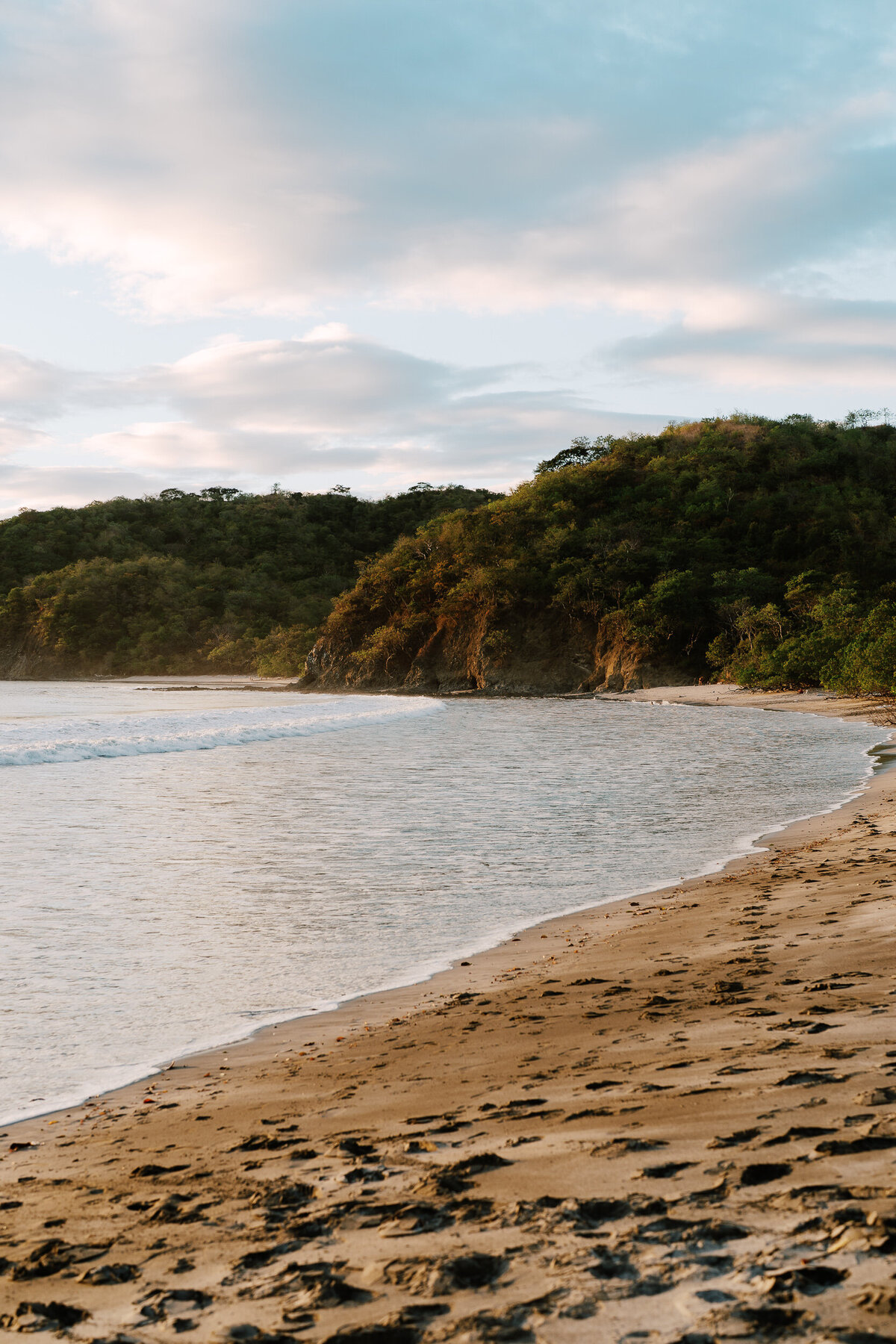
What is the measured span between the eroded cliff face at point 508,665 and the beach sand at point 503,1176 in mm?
47172

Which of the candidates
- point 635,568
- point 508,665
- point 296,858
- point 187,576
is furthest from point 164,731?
point 187,576

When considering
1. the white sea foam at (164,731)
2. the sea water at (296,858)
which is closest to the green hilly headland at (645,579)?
the white sea foam at (164,731)

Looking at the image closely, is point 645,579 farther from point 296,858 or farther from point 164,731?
point 296,858

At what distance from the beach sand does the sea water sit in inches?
29.3

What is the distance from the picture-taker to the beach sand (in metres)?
2.05

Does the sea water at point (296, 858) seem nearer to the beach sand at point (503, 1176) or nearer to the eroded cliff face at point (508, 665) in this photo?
the beach sand at point (503, 1176)

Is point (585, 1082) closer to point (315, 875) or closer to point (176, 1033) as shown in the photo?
point (176, 1033)

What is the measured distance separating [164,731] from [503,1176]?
24.5 meters

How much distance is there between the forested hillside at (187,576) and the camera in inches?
3546

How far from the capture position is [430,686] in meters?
59.9

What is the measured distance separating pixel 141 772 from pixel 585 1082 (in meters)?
14.8

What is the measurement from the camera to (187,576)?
9856cm

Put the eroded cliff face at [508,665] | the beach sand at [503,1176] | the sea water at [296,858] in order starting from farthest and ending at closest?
the eroded cliff face at [508,665] → the sea water at [296,858] → the beach sand at [503,1176]

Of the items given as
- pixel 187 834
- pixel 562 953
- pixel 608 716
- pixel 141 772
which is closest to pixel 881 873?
pixel 562 953
